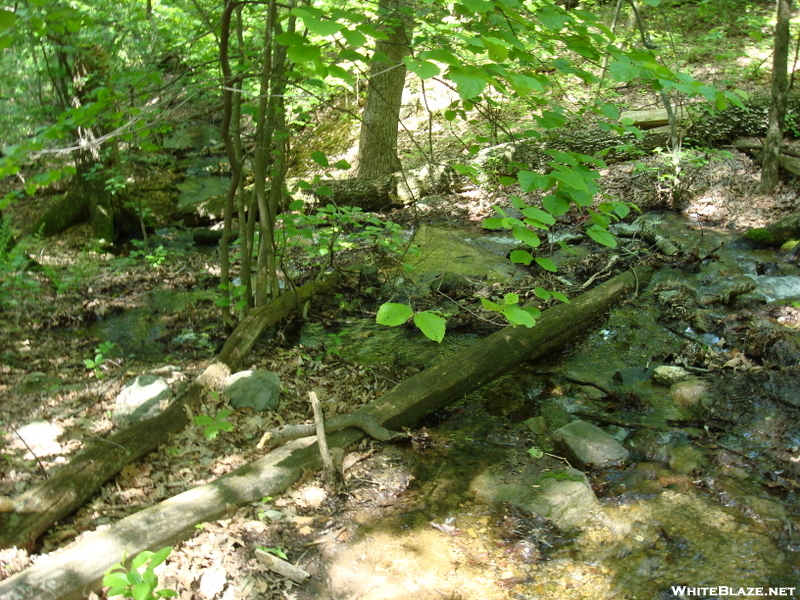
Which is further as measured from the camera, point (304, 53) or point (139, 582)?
point (139, 582)

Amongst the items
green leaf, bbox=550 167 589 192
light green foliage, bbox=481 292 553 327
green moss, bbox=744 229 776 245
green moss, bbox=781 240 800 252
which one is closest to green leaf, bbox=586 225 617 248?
green leaf, bbox=550 167 589 192

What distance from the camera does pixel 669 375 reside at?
4.99 m

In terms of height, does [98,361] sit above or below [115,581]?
below

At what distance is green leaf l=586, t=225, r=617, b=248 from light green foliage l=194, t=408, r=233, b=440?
9.04ft

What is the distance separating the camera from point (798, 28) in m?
11.6

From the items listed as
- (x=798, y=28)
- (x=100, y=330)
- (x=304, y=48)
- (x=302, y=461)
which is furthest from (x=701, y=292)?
(x=798, y=28)

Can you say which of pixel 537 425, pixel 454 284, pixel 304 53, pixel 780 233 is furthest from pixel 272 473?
pixel 780 233

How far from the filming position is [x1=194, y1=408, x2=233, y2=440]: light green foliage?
3824mm

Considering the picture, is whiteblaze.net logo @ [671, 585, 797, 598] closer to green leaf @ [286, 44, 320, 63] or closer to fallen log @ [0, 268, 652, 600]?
fallen log @ [0, 268, 652, 600]

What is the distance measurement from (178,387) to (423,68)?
348 cm

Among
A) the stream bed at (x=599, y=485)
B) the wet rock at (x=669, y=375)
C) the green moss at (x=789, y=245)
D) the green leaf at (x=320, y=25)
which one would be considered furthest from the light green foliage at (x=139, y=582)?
the green moss at (x=789, y=245)

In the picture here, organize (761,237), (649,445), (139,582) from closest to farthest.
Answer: (139,582) < (649,445) < (761,237)

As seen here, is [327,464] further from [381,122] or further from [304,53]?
[381,122]

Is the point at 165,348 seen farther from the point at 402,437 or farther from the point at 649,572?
the point at 649,572
